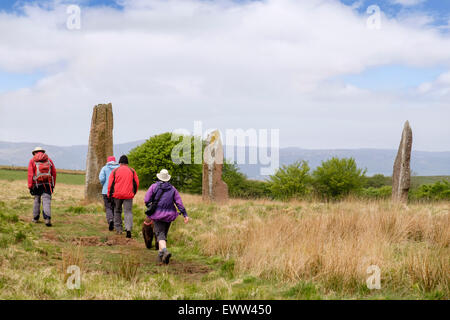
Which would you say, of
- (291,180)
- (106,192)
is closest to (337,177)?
(291,180)

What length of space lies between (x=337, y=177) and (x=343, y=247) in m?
28.3

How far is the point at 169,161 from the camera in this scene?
125 feet

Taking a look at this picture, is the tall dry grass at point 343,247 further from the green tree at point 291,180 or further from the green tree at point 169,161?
the green tree at point 169,161

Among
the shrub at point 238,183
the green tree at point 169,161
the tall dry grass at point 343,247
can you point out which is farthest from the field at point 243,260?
the shrub at point 238,183

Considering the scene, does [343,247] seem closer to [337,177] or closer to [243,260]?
[243,260]

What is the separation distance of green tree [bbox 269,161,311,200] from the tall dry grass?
22.9 metres

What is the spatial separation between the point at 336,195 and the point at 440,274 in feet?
97.5

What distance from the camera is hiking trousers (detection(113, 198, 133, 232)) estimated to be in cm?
1200

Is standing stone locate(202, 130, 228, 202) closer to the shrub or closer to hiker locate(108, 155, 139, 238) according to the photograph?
hiker locate(108, 155, 139, 238)

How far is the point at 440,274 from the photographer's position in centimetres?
676

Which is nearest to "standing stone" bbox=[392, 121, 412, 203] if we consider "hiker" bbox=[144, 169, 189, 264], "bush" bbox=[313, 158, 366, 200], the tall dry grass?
the tall dry grass

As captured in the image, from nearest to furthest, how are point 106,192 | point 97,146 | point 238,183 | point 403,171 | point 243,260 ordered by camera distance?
point 243,260 → point 106,192 → point 97,146 → point 403,171 → point 238,183
